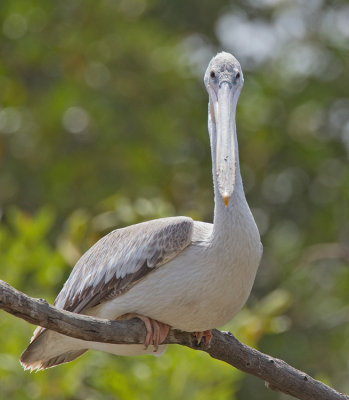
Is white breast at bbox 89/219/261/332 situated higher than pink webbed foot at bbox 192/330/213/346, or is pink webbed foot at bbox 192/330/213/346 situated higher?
white breast at bbox 89/219/261/332

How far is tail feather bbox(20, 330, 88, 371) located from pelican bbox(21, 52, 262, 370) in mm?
13

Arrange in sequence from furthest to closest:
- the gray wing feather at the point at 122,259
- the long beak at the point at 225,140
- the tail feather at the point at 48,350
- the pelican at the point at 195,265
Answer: the tail feather at the point at 48,350 → the gray wing feather at the point at 122,259 → the pelican at the point at 195,265 → the long beak at the point at 225,140

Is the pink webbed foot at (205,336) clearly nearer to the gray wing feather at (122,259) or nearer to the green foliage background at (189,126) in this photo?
the gray wing feather at (122,259)

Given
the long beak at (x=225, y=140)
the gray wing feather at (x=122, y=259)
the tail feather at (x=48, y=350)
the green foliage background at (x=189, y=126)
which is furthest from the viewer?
the green foliage background at (x=189, y=126)

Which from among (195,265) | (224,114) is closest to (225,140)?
(224,114)

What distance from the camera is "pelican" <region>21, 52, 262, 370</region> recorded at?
414cm

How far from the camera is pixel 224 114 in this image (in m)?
4.27

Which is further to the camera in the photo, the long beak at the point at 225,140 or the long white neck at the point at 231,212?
the long white neck at the point at 231,212

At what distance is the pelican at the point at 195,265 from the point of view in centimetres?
414

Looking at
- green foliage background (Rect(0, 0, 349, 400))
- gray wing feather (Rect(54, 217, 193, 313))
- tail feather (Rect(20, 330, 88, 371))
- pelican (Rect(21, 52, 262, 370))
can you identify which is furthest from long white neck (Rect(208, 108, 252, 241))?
green foliage background (Rect(0, 0, 349, 400))

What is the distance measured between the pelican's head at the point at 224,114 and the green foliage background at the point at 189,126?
5.11 meters

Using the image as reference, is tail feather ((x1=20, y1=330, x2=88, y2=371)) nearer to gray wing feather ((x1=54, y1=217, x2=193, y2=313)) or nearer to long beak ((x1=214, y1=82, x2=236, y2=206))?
gray wing feather ((x1=54, y1=217, x2=193, y2=313))

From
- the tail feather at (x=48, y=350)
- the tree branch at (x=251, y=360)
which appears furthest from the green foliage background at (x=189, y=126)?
the tree branch at (x=251, y=360)

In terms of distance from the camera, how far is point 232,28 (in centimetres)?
1238
